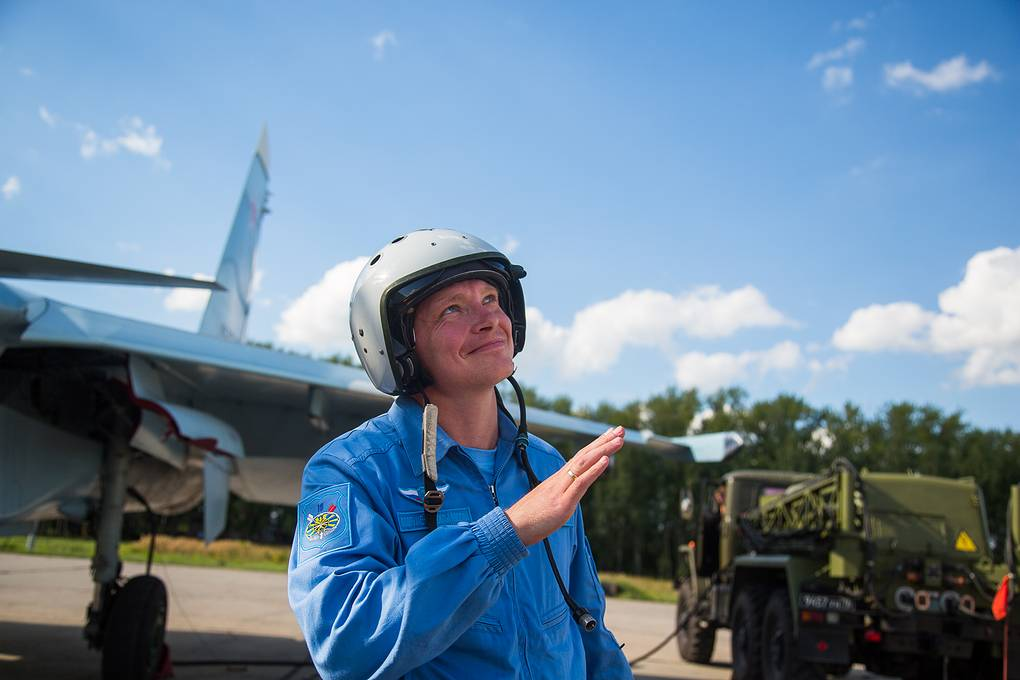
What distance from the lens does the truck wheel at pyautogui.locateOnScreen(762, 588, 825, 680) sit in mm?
6602

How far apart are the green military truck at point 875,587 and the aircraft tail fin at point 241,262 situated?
6.45 m

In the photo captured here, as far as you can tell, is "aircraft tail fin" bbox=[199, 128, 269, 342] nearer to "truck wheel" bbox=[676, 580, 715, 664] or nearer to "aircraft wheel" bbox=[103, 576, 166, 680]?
"aircraft wheel" bbox=[103, 576, 166, 680]

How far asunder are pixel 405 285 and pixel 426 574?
707mm

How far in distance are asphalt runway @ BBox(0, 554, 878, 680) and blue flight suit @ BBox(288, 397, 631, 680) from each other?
18.4 feet

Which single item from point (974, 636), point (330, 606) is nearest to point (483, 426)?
point (330, 606)

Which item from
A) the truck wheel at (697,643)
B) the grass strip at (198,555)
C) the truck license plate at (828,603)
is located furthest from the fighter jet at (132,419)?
the grass strip at (198,555)

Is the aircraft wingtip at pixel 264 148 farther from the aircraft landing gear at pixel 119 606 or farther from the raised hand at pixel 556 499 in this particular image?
the raised hand at pixel 556 499

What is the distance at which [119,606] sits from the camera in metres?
5.70

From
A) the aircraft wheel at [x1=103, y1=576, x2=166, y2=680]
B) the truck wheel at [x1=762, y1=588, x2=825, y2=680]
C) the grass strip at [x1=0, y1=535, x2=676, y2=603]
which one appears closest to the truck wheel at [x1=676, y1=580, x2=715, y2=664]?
the truck wheel at [x1=762, y1=588, x2=825, y2=680]

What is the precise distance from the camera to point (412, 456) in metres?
1.50

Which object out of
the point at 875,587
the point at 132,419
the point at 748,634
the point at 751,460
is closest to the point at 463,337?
the point at 132,419

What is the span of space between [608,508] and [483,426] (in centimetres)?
4853

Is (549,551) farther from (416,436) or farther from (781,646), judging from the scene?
(781,646)

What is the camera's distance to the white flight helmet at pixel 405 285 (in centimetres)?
168
